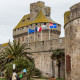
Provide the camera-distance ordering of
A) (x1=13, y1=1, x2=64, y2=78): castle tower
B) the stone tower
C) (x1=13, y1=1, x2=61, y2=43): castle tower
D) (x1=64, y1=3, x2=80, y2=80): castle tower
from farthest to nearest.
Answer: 1. the stone tower
2. (x1=13, y1=1, x2=61, y2=43): castle tower
3. (x1=13, y1=1, x2=64, y2=78): castle tower
4. (x1=64, y1=3, x2=80, y2=80): castle tower

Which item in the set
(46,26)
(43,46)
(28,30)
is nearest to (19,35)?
(28,30)

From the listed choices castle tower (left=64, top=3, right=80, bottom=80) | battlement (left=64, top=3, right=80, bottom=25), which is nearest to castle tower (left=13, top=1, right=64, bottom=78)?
battlement (left=64, top=3, right=80, bottom=25)

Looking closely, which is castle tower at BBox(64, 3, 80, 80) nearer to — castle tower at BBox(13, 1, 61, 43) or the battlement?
the battlement

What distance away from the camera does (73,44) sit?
61.0ft

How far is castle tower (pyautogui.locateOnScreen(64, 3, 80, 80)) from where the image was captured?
18078 mm

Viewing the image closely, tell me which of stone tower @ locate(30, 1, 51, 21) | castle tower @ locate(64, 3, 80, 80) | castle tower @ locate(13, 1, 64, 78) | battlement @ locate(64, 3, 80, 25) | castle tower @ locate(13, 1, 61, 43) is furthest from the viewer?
stone tower @ locate(30, 1, 51, 21)

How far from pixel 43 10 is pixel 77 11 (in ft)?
124

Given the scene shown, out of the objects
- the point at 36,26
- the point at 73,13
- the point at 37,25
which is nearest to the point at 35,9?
the point at 37,25

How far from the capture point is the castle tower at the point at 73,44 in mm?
18078

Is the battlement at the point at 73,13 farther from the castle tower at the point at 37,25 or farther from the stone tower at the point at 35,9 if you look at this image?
the stone tower at the point at 35,9

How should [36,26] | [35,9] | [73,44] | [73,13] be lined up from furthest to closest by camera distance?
[35,9] < [36,26] < [73,13] < [73,44]

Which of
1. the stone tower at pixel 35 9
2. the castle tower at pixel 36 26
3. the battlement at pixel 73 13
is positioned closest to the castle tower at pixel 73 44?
the battlement at pixel 73 13

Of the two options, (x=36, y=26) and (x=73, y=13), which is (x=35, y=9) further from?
(x=73, y=13)

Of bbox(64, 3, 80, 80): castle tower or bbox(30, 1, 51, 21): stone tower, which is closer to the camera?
bbox(64, 3, 80, 80): castle tower
